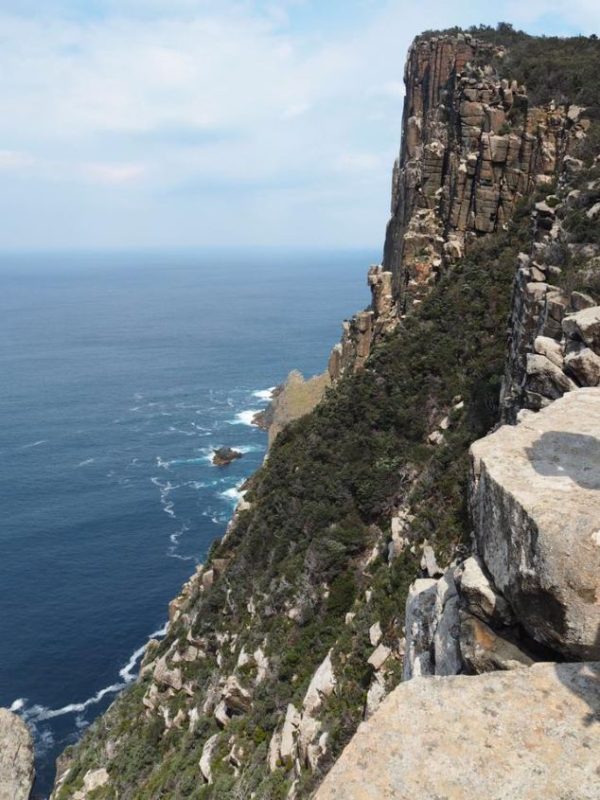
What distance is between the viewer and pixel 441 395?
38.9 meters

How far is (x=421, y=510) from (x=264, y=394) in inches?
4348

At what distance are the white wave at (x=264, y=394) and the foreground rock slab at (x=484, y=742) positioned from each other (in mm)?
123112

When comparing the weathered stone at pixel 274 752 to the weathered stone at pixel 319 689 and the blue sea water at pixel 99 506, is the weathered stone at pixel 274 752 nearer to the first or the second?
the weathered stone at pixel 319 689

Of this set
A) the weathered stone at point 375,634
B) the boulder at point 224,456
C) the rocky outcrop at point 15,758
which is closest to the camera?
the weathered stone at point 375,634

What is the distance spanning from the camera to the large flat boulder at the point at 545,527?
8492 mm

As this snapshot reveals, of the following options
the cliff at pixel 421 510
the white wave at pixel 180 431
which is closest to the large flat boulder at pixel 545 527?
the cliff at pixel 421 510

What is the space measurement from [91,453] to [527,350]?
93110 millimetres

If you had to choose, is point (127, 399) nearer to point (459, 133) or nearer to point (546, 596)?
point (459, 133)

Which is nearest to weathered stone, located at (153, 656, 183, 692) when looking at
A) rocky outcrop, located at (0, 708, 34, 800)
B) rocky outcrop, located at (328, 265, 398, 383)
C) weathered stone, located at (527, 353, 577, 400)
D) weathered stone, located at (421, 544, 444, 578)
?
rocky outcrop, located at (0, 708, 34, 800)

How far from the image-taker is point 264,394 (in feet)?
448

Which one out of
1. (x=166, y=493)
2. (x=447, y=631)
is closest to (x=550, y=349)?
(x=447, y=631)

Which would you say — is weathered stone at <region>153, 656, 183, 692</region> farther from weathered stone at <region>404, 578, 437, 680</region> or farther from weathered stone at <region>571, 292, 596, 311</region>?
weathered stone at <region>571, 292, 596, 311</region>

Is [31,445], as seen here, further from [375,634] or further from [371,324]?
[375,634]

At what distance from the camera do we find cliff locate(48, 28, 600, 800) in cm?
973
